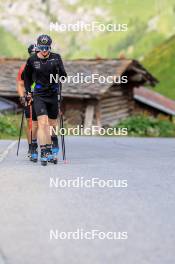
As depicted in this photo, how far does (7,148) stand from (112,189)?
607 centimetres

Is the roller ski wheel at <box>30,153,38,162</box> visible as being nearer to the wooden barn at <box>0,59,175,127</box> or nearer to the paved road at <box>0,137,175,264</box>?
the paved road at <box>0,137,175,264</box>

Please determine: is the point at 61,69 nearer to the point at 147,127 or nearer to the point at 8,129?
the point at 8,129

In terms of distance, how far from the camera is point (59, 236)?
5.36 metres

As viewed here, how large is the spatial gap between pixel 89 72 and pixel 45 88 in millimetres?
25445

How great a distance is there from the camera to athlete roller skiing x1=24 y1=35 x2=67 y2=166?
381 inches

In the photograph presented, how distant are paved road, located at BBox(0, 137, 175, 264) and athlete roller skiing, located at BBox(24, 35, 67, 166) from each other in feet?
1.12

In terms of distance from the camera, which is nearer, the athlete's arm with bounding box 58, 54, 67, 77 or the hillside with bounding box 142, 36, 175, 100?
the athlete's arm with bounding box 58, 54, 67, 77

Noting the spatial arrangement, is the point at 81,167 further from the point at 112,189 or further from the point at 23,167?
the point at 112,189

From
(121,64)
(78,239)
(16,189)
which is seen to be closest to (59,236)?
(78,239)
